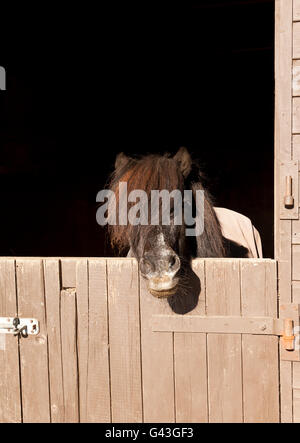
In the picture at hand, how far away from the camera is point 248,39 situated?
4.61m

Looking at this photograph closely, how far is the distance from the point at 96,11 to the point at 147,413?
3.10 m

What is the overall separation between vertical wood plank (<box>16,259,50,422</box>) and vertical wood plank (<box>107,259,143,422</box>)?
0.27 m

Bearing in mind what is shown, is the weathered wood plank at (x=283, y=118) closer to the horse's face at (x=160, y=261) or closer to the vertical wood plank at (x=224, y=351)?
the vertical wood plank at (x=224, y=351)

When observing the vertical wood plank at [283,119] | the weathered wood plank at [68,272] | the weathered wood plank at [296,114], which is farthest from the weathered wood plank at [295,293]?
the weathered wood plank at [68,272]

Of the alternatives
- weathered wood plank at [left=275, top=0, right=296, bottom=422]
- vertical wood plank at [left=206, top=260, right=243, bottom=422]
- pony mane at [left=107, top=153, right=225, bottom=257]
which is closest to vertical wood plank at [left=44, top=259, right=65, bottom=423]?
pony mane at [left=107, top=153, right=225, bottom=257]

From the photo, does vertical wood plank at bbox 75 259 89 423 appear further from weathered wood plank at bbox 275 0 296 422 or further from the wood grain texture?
the wood grain texture

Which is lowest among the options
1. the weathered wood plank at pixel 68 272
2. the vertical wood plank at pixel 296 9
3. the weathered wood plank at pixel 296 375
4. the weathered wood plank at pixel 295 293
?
the weathered wood plank at pixel 296 375

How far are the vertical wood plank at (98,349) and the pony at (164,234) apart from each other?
17cm

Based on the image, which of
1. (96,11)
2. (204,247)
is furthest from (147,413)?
(96,11)

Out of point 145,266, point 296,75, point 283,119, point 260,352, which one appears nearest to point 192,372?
point 260,352

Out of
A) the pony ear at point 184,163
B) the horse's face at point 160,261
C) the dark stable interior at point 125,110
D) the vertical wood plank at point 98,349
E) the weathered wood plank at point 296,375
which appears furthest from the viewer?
the dark stable interior at point 125,110

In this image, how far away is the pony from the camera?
1462 mm

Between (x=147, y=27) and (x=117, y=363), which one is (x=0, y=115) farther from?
(x=117, y=363)

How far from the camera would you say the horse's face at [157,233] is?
1454 mm
